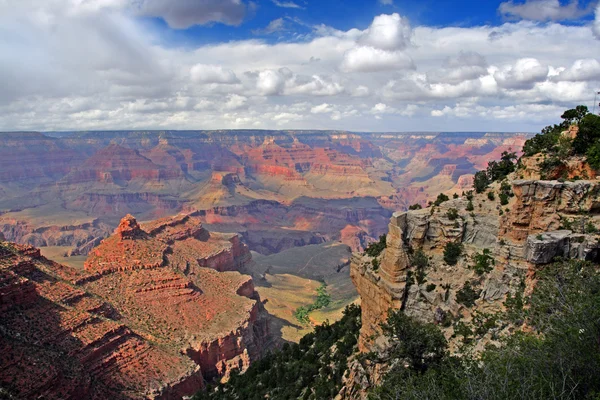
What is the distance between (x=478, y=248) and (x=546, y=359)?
1232 cm

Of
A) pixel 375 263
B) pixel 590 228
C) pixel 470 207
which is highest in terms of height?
pixel 590 228

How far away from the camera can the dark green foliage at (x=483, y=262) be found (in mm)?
25131

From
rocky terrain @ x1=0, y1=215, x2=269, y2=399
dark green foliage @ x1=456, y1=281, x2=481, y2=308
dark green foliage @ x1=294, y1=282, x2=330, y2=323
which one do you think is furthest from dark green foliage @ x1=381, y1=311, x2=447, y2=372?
dark green foliage @ x1=294, y1=282, x2=330, y2=323

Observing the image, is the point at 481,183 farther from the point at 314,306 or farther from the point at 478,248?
the point at 314,306

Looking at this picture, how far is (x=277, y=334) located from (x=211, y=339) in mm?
24985

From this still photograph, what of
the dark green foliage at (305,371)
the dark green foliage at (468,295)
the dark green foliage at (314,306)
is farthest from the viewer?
the dark green foliage at (314,306)

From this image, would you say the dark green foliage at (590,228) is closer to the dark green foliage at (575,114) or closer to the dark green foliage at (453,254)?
the dark green foliage at (453,254)

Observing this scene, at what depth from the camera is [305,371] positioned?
35.5 meters

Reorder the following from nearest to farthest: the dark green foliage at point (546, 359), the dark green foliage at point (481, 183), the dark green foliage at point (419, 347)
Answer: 1. the dark green foliage at point (546, 359)
2. the dark green foliage at point (419, 347)
3. the dark green foliage at point (481, 183)

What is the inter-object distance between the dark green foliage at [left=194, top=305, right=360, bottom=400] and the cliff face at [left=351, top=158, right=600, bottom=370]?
4.14 metres

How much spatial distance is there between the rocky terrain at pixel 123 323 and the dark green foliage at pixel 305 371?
27.9ft

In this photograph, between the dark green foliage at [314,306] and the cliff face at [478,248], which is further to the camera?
the dark green foliage at [314,306]

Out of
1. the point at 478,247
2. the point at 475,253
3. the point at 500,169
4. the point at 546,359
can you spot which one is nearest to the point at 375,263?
the point at 475,253

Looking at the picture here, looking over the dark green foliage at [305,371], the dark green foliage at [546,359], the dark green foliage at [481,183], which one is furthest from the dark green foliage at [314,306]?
the dark green foliage at [546,359]
